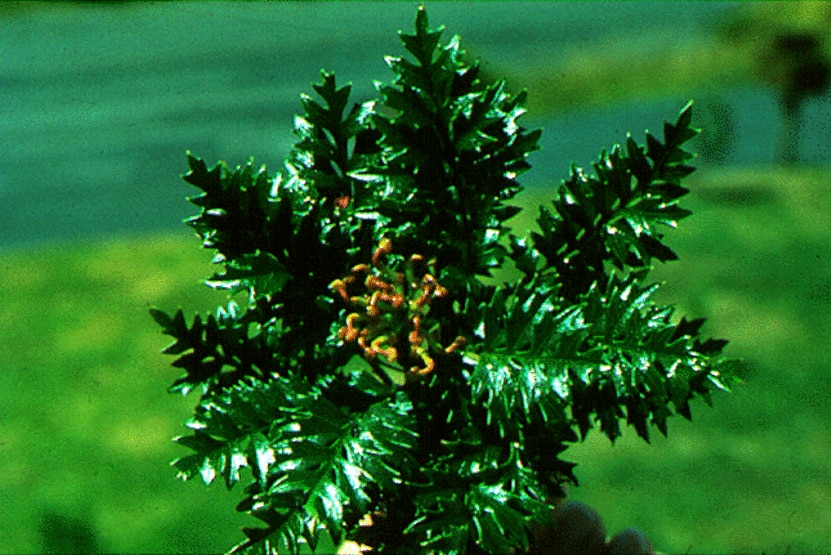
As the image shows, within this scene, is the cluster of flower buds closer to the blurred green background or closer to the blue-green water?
the blurred green background

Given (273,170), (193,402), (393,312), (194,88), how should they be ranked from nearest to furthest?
(393,312)
(193,402)
(273,170)
(194,88)

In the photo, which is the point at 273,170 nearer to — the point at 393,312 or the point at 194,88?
the point at 194,88

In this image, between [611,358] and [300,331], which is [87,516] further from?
[611,358]

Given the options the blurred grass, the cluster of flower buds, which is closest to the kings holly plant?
the cluster of flower buds

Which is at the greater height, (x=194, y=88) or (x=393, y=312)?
(x=194, y=88)

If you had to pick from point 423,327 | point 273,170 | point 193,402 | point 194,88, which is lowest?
point 423,327

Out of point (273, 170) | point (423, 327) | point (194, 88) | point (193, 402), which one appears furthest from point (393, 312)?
point (194, 88)
